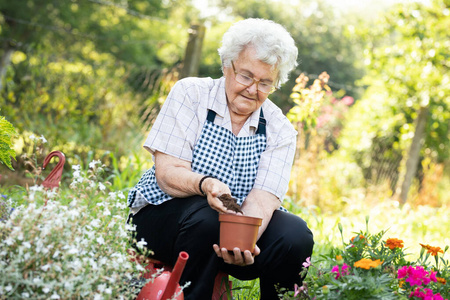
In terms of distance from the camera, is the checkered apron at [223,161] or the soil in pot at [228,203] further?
the checkered apron at [223,161]

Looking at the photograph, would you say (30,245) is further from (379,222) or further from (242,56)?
(379,222)

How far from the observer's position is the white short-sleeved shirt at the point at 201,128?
6.73ft

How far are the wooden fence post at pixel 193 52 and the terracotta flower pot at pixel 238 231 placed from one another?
3263mm

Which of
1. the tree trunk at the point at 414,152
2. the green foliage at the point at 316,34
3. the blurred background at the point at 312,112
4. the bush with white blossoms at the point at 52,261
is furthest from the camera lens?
the green foliage at the point at 316,34

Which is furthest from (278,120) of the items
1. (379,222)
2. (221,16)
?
(221,16)

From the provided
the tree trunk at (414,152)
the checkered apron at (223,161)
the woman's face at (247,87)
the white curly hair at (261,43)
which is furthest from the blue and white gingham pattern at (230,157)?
the tree trunk at (414,152)

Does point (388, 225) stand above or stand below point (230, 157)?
below

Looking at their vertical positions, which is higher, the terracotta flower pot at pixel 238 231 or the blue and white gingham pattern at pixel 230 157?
the blue and white gingham pattern at pixel 230 157

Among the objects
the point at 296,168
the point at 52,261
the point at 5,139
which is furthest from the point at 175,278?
the point at 296,168

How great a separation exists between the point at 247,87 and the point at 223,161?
0.33 metres

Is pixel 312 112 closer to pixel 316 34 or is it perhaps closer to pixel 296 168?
pixel 296 168

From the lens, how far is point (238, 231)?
1.68 meters

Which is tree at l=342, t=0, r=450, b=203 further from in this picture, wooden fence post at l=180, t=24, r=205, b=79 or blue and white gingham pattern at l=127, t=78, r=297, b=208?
blue and white gingham pattern at l=127, t=78, r=297, b=208

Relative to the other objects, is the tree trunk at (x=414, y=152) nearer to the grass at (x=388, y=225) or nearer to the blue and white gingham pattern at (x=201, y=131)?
the grass at (x=388, y=225)
